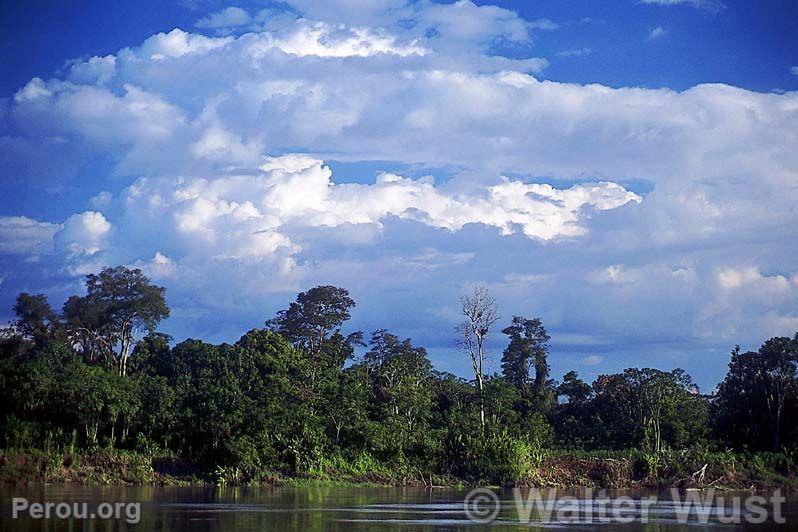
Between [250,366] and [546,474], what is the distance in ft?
67.0

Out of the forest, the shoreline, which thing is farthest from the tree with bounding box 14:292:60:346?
the shoreline

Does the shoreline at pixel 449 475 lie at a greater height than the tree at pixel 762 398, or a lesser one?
lesser

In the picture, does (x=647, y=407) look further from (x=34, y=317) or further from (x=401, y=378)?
(x=34, y=317)

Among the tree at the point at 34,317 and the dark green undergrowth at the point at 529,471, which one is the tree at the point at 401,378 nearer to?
the dark green undergrowth at the point at 529,471

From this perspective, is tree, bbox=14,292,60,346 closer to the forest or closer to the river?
the forest

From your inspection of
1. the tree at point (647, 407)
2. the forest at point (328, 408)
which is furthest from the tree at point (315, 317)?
the tree at point (647, 407)

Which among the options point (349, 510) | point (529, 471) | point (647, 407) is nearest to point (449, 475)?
point (529, 471)

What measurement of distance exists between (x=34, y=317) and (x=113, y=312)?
612 centimetres

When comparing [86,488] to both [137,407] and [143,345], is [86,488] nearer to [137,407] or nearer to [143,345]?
[137,407]

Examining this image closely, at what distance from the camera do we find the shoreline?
168ft

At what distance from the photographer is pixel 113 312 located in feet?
242

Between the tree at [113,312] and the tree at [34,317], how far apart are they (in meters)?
1.43

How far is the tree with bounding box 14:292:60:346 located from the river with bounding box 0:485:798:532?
28.8 m

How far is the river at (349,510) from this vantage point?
28750 millimetres
